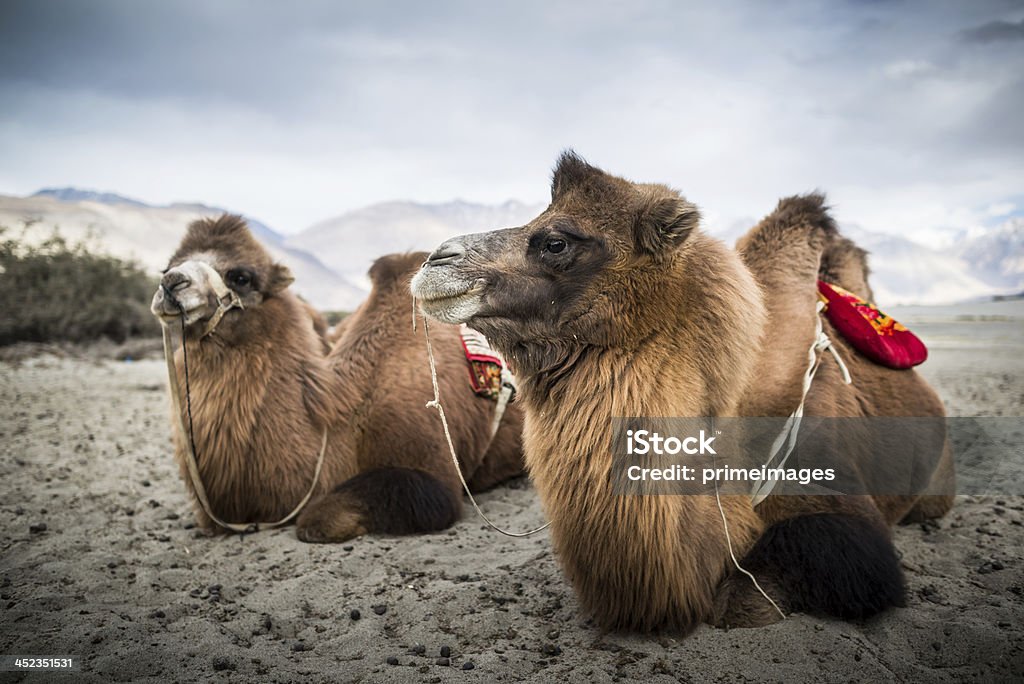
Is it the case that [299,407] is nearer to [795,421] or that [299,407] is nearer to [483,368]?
[483,368]

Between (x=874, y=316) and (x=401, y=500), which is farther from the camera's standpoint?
(x=401, y=500)

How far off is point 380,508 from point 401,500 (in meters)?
0.14

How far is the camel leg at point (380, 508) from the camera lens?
4.17 m

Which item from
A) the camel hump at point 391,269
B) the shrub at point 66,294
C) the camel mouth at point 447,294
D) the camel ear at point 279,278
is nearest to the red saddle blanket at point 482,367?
the camel hump at point 391,269

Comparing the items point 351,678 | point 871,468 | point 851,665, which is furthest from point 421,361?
point 851,665

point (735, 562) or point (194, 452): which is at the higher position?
point (194, 452)

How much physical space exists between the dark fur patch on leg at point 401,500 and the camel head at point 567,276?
1779 mm

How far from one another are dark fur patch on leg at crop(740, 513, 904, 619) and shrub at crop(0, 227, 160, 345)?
14913 mm

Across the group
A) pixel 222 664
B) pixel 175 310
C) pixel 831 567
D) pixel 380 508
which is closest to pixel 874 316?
pixel 831 567

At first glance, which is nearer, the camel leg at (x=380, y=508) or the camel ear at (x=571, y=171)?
the camel ear at (x=571, y=171)

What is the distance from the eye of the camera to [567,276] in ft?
9.25

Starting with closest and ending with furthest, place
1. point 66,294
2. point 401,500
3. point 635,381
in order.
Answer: point 635,381 → point 401,500 → point 66,294

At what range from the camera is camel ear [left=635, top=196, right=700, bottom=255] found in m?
2.69

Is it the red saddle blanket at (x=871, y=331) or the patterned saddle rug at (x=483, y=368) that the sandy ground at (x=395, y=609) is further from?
the red saddle blanket at (x=871, y=331)
